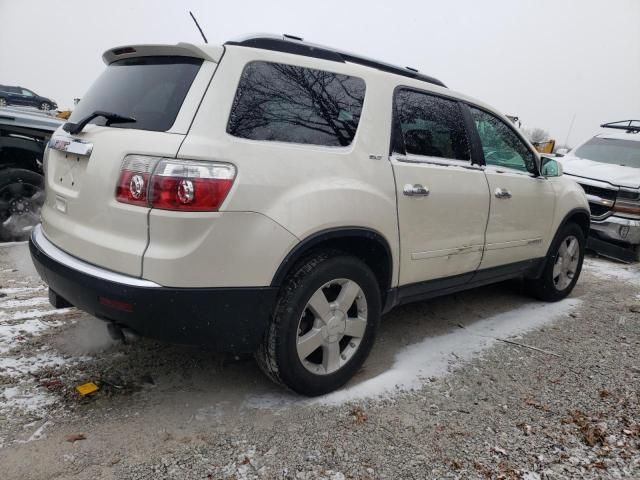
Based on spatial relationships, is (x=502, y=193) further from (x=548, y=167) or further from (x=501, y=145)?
(x=548, y=167)

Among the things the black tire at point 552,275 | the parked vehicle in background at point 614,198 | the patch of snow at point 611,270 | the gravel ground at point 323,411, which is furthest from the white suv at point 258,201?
the parked vehicle in background at point 614,198

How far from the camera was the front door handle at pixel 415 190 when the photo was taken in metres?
2.88

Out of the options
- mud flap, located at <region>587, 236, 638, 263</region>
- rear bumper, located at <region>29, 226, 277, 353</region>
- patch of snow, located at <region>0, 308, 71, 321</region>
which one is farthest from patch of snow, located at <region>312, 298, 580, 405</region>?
mud flap, located at <region>587, 236, 638, 263</region>

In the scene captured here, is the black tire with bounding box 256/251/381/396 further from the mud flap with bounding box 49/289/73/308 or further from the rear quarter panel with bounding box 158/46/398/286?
the mud flap with bounding box 49/289/73/308

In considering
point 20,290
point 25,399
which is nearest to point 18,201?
point 20,290

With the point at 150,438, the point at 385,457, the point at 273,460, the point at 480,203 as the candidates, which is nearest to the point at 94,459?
the point at 150,438

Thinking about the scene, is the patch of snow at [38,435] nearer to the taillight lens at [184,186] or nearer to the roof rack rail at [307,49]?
the taillight lens at [184,186]

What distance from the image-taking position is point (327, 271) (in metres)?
2.54

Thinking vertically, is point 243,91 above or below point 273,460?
above

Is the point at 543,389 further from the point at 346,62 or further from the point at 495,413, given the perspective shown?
the point at 346,62

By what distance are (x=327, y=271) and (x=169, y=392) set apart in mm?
1108

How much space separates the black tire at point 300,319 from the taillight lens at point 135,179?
2.63ft

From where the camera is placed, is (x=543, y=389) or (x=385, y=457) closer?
(x=385, y=457)

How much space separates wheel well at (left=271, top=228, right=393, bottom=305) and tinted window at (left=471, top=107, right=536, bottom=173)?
1327 mm
